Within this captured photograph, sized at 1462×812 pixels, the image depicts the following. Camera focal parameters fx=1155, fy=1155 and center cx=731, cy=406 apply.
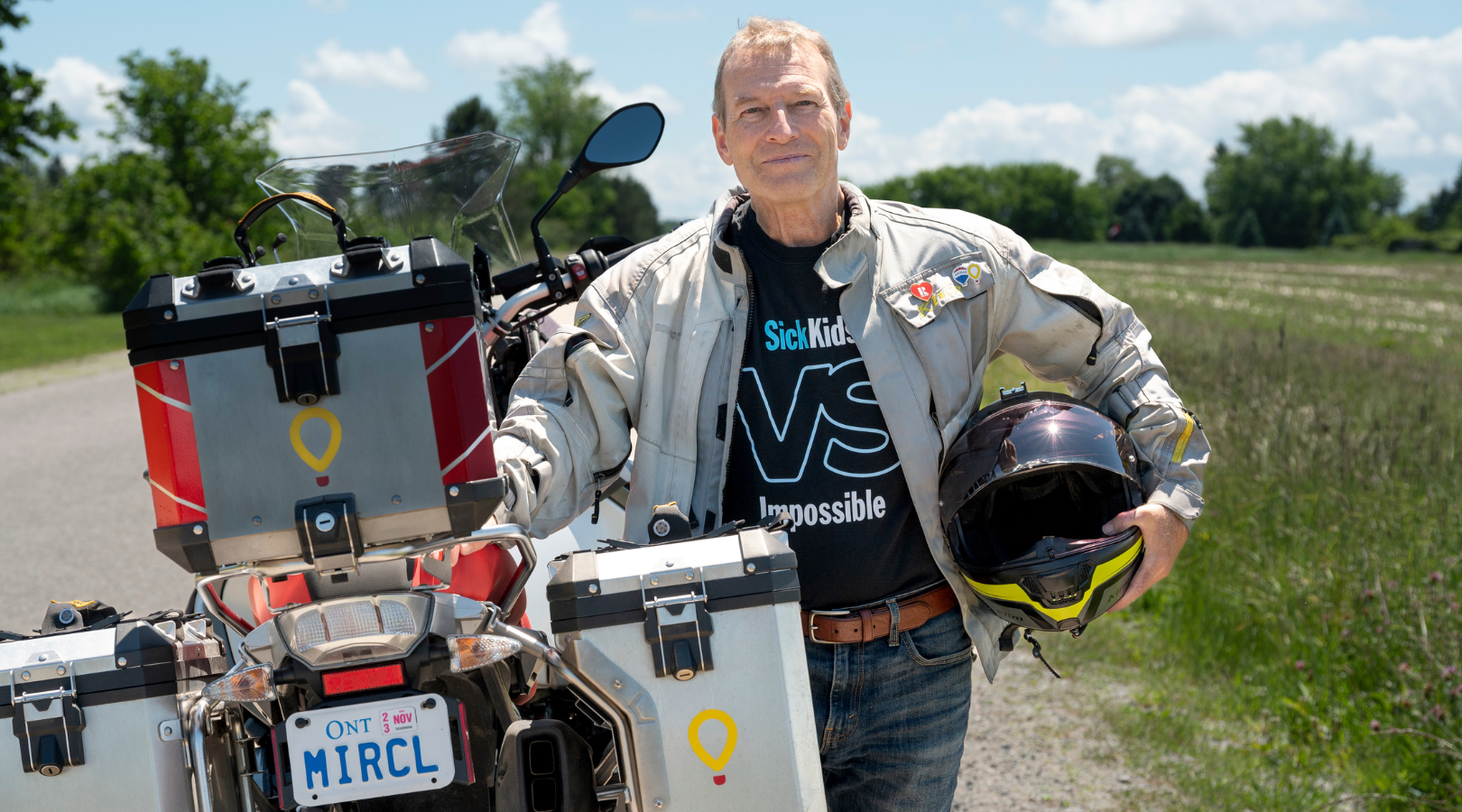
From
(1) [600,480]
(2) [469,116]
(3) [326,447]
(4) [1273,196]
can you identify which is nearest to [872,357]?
(1) [600,480]

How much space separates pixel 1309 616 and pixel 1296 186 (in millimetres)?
124041

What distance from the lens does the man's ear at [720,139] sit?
286 centimetres

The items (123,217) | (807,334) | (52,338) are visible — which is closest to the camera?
(807,334)

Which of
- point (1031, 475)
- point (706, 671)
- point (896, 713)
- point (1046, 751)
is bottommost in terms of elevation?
point (1046, 751)

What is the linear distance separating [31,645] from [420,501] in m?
0.73

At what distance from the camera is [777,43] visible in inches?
107

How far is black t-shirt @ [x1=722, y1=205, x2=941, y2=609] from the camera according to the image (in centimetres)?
267

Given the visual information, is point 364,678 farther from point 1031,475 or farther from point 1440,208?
point 1440,208

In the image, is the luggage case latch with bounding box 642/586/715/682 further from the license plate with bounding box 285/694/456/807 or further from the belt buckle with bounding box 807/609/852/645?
the belt buckle with bounding box 807/609/852/645

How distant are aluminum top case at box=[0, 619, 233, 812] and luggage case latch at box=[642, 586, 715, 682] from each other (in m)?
0.83

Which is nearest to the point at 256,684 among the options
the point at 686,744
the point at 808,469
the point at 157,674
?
the point at 157,674

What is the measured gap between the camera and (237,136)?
43.2 meters

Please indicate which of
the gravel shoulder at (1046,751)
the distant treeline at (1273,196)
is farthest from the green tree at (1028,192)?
the gravel shoulder at (1046,751)

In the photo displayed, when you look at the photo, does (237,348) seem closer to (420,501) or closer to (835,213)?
(420,501)
